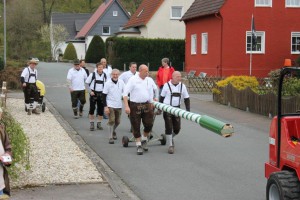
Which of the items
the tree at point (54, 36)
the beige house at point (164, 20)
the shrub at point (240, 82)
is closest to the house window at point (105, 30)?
the tree at point (54, 36)

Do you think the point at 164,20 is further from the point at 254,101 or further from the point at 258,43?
the point at 254,101

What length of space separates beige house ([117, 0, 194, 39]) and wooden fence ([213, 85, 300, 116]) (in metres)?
27.3

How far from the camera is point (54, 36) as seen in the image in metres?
84.9

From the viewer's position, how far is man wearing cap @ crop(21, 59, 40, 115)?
19188mm

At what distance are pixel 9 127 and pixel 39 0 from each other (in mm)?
88088

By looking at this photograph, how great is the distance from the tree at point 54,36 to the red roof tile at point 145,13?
30396mm

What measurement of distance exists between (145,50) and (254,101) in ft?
86.3

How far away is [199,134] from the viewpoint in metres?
→ 15.7

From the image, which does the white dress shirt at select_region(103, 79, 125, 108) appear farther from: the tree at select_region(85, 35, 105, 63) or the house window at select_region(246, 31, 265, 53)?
the tree at select_region(85, 35, 105, 63)

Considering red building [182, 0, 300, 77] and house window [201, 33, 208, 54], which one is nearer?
red building [182, 0, 300, 77]

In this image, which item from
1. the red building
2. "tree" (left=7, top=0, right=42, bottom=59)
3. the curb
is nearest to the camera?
the curb

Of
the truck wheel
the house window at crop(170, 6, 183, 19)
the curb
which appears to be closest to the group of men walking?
the curb

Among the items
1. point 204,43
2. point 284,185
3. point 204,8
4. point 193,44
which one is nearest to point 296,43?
point 204,43

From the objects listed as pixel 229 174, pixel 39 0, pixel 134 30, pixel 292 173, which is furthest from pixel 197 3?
pixel 39 0
